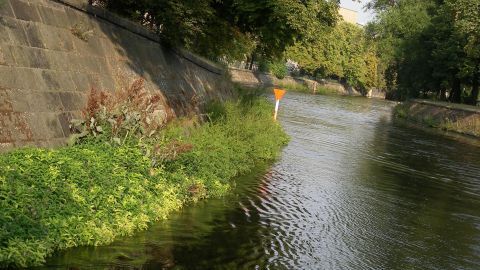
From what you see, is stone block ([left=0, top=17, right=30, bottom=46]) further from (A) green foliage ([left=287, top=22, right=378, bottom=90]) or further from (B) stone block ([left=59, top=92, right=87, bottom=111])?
(A) green foliage ([left=287, top=22, right=378, bottom=90])

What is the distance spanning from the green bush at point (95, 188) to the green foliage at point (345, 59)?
7165 cm

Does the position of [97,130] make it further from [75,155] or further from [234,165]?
[234,165]

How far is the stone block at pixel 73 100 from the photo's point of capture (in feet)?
32.4

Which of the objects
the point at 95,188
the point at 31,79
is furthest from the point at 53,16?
the point at 95,188

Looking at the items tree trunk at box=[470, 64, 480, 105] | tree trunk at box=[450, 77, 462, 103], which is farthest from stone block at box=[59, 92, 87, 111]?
tree trunk at box=[450, 77, 462, 103]

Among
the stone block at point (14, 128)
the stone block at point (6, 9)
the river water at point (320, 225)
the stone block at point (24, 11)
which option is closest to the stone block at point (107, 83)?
the stone block at point (24, 11)

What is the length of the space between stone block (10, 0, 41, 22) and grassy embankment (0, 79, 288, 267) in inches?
69.6

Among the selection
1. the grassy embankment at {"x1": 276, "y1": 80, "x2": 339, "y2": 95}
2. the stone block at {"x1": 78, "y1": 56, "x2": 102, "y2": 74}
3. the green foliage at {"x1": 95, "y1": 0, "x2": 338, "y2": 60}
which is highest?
the green foliage at {"x1": 95, "y1": 0, "x2": 338, "y2": 60}

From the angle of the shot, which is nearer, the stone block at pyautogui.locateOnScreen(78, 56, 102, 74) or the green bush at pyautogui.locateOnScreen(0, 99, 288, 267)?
the green bush at pyautogui.locateOnScreen(0, 99, 288, 267)

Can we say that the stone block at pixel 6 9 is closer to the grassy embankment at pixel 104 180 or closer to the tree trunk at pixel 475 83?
the grassy embankment at pixel 104 180

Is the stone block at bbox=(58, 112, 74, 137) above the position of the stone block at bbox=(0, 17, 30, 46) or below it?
below

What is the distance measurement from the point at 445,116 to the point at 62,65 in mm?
37627

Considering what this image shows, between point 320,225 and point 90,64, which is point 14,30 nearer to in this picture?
point 90,64

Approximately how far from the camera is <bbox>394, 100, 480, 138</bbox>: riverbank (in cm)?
3975
